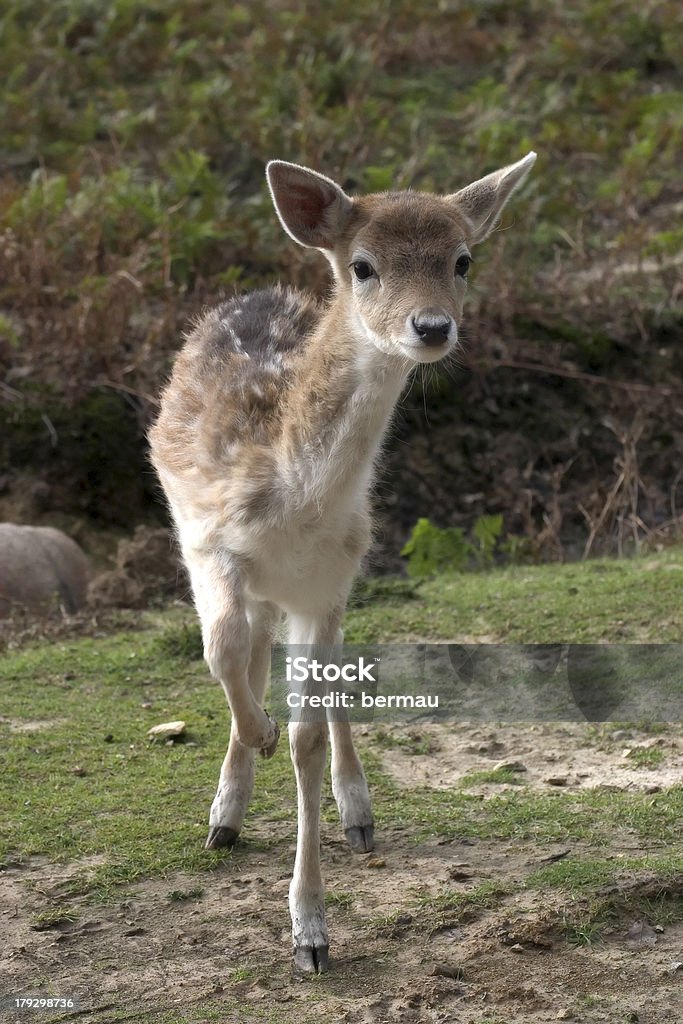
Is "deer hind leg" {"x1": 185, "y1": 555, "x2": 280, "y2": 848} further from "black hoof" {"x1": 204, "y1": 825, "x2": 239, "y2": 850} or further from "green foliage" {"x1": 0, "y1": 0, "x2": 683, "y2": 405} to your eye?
"green foliage" {"x1": 0, "y1": 0, "x2": 683, "y2": 405}

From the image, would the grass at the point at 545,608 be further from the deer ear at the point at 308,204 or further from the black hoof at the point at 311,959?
the black hoof at the point at 311,959

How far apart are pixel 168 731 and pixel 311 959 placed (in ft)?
6.79

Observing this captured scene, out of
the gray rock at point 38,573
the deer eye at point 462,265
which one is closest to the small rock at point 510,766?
the deer eye at point 462,265

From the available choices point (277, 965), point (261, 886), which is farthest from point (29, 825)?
point (277, 965)

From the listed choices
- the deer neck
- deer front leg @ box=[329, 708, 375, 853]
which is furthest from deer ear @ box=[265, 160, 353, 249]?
deer front leg @ box=[329, 708, 375, 853]

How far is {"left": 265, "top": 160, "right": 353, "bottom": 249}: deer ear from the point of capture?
5387 mm

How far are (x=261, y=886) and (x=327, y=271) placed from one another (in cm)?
632

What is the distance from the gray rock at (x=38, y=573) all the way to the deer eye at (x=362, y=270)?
3.94 m

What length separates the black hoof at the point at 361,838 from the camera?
5676mm

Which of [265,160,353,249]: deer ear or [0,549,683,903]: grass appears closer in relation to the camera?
[265,160,353,249]: deer ear

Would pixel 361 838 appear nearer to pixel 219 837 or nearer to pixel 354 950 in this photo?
pixel 219 837

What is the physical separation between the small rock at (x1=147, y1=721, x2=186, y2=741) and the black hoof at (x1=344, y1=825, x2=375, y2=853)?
1.21 metres

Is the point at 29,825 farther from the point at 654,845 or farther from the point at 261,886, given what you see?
the point at 654,845

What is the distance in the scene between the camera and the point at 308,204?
548 centimetres
